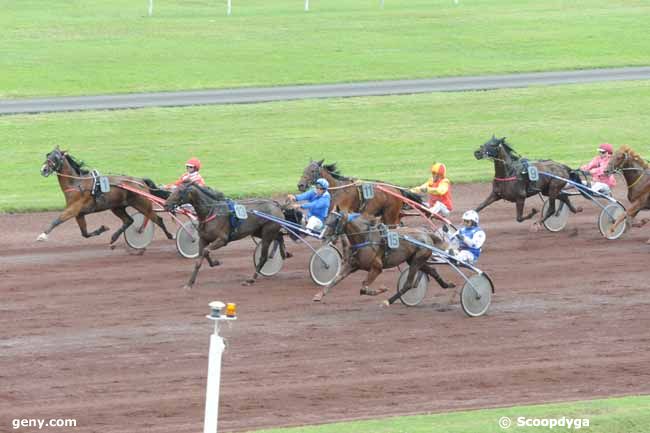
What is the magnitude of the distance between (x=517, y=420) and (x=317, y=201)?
7727mm

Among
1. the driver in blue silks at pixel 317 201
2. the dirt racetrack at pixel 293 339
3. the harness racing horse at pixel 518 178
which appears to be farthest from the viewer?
the harness racing horse at pixel 518 178

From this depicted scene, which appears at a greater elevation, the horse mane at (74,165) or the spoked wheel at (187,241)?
the horse mane at (74,165)

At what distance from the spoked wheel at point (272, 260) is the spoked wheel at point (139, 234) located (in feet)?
8.07

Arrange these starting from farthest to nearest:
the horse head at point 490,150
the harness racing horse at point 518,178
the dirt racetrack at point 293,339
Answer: the harness racing horse at point 518,178 → the horse head at point 490,150 → the dirt racetrack at point 293,339

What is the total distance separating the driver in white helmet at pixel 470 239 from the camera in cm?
1752

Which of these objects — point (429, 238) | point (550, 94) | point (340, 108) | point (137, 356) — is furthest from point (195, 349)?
point (550, 94)

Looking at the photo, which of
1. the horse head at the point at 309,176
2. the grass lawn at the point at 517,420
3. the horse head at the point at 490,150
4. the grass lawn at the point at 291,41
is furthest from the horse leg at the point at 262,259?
the grass lawn at the point at 291,41

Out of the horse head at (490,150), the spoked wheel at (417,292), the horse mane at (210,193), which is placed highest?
the horse head at (490,150)

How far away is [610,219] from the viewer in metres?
22.5

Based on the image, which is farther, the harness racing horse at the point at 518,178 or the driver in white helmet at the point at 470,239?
the harness racing horse at the point at 518,178

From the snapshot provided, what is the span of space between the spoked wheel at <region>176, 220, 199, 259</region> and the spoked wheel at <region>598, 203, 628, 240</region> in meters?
6.62

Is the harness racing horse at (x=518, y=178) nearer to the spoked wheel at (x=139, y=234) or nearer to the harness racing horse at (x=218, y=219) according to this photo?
the harness racing horse at (x=218, y=219)

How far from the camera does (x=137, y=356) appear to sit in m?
15.3

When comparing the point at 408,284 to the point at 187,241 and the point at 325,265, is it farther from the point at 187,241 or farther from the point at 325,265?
the point at 187,241
